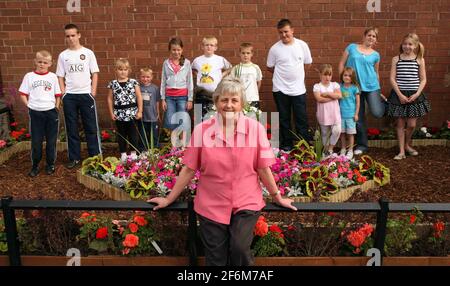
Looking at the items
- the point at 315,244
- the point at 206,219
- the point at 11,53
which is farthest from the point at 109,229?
the point at 11,53

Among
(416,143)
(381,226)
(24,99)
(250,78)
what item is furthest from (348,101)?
(24,99)

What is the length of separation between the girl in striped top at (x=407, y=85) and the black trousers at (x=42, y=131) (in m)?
4.04

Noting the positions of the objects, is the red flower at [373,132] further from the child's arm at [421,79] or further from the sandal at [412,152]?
the child's arm at [421,79]

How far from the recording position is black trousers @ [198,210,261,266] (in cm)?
325

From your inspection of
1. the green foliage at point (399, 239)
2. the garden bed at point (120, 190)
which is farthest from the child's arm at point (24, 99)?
the green foliage at point (399, 239)

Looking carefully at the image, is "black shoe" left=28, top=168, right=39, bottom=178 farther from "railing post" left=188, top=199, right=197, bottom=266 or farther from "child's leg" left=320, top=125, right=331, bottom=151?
"child's leg" left=320, top=125, right=331, bottom=151

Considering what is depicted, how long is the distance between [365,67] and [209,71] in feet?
6.33

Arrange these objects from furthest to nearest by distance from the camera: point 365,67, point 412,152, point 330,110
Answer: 1. point 412,152
2. point 365,67
3. point 330,110

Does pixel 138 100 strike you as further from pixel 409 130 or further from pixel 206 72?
pixel 409 130

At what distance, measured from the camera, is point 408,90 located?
256 inches

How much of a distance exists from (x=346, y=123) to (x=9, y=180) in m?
3.98

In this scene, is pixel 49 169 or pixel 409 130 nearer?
pixel 49 169

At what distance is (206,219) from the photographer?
130 inches
